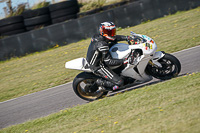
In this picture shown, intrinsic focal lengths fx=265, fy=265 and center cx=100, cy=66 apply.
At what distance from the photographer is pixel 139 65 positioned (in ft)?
20.1

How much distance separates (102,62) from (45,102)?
90.0 inches

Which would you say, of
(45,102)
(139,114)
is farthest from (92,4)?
(139,114)

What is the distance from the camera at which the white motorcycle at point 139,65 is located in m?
6.00

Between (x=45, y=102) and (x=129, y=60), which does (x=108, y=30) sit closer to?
(x=129, y=60)

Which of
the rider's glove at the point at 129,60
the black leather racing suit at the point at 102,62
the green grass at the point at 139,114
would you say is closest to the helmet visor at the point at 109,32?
the black leather racing suit at the point at 102,62

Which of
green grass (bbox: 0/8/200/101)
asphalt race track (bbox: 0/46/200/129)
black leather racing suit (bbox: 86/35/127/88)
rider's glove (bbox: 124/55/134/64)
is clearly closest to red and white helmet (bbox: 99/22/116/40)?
black leather racing suit (bbox: 86/35/127/88)

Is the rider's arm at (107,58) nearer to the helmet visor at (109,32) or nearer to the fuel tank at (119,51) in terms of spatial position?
the fuel tank at (119,51)

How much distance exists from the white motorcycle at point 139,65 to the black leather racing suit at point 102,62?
130 millimetres

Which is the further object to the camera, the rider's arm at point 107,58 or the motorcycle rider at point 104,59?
the motorcycle rider at point 104,59

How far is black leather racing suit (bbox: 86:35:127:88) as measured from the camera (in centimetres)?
613

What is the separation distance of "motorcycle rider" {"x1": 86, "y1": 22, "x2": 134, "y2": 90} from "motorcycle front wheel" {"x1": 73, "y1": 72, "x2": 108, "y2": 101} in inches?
7.6

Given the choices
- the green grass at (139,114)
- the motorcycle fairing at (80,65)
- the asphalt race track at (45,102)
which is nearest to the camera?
the green grass at (139,114)

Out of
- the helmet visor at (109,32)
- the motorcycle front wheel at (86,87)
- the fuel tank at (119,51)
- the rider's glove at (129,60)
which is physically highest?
the helmet visor at (109,32)

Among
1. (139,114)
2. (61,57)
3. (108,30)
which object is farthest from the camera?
(61,57)
